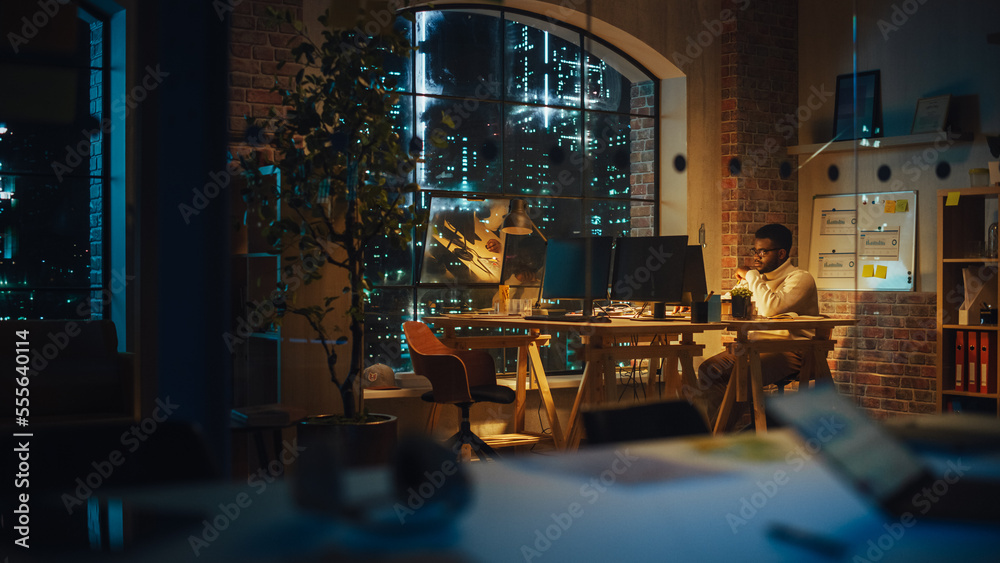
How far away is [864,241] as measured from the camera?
→ 716 centimetres

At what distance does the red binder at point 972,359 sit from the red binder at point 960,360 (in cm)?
3

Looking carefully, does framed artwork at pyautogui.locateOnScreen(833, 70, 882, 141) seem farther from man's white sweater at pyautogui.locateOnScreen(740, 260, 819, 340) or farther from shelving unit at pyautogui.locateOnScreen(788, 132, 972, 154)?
man's white sweater at pyautogui.locateOnScreen(740, 260, 819, 340)

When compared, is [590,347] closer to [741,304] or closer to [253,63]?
[741,304]

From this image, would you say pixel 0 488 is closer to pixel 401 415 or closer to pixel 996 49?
pixel 401 415

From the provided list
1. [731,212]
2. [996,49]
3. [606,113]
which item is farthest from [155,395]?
[996,49]

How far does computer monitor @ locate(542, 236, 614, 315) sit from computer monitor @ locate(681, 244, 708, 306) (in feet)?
1.81

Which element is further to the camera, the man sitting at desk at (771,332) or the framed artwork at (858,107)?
the framed artwork at (858,107)

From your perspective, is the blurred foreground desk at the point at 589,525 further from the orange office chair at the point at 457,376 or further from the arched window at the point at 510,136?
the arched window at the point at 510,136

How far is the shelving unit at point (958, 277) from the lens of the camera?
6.22 meters

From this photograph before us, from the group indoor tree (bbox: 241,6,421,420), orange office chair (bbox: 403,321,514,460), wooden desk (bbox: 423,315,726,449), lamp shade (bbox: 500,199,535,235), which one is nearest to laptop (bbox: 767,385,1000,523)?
indoor tree (bbox: 241,6,421,420)

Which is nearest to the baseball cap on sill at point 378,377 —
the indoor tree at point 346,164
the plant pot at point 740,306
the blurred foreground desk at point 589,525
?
the indoor tree at point 346,164

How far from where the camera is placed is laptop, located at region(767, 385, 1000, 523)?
4.52 feet

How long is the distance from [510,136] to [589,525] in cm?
560

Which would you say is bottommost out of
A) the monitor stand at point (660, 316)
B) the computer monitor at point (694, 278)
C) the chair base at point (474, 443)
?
the chair base at point (474, 443)
